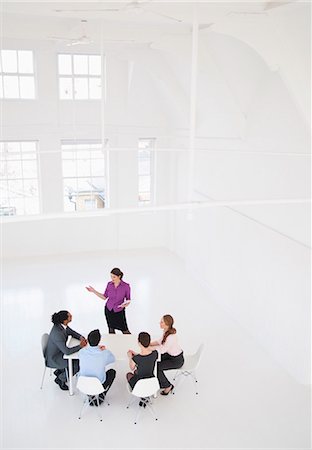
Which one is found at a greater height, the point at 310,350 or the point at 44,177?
the point at 44,177

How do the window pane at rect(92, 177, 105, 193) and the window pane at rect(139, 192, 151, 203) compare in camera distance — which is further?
the window pane at rect(139, 192, 151, 203)

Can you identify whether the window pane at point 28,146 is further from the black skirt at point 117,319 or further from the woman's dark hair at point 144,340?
the woman's dark hair at point 144,340

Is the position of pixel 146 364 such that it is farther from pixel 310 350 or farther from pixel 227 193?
pixel 227 193

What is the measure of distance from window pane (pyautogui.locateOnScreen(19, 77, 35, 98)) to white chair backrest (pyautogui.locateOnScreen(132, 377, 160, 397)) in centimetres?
755

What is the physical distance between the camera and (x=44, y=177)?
36.8 feet

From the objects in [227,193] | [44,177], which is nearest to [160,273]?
[227,193]

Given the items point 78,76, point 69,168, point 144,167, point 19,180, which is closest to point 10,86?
point 78,76

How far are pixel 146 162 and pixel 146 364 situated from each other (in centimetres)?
729

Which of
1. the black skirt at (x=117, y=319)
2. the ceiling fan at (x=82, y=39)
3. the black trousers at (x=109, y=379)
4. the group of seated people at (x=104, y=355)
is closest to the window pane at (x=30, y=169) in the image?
the ceiling fan at (x=82, y=39)

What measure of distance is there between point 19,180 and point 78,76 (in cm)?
A: 278

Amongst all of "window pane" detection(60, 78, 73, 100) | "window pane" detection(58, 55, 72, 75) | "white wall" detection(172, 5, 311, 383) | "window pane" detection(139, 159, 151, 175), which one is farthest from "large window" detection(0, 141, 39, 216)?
"white wall" detection(172, 5, 311, 383)

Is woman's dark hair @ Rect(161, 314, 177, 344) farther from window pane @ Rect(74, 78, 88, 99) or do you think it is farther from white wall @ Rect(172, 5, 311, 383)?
window pane @ Rect(74, 78, 88, 99)

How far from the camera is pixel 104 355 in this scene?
5562 mm

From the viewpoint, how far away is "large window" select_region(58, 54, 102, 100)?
10.8 m
